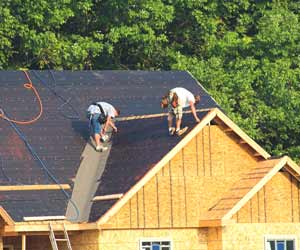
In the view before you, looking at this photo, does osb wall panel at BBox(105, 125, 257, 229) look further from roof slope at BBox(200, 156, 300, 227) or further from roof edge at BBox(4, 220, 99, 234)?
roof edge at BBox(4, 220, 99, 234)

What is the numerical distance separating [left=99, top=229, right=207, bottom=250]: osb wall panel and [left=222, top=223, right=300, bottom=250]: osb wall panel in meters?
0.81

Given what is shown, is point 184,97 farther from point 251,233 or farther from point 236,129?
point 251,233

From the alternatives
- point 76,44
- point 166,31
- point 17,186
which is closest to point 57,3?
point 76,44

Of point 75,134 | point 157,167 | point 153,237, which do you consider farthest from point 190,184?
point 75,134

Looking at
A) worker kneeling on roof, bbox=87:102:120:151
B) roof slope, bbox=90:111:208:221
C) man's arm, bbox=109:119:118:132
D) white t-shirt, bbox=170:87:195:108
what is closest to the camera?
roof slope, bbox=90:111:208:221

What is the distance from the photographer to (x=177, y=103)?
48.4 metres

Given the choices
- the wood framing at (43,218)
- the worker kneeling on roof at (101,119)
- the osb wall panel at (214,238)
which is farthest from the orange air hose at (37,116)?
the osb wall panel at (214,238)

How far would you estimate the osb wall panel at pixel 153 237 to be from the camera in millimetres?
46469

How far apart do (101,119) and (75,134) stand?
4.01 feet

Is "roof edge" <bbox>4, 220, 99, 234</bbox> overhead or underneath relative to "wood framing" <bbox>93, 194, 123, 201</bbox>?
underneath

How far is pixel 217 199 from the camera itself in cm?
4803

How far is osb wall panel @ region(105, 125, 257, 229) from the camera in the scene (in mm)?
46822

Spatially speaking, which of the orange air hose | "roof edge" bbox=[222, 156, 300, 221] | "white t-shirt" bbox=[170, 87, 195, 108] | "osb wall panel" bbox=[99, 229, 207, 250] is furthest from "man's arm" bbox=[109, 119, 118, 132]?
"roof edge" bbox=[222, 156, 300, 221]

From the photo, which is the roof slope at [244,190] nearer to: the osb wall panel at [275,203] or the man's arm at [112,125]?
the osb wall panel at [275,203]
